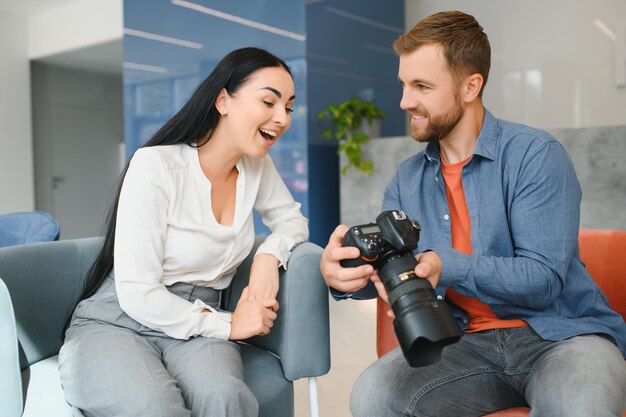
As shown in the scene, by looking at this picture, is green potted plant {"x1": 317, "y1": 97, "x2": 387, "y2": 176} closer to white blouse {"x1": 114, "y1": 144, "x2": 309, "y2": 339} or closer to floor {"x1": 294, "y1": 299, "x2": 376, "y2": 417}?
floor {"x1": 294, "y1": 299, "x2": 376, "y2": 417}

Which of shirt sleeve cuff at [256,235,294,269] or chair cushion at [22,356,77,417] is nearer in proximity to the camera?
chair cushion at [22,356,77,417]

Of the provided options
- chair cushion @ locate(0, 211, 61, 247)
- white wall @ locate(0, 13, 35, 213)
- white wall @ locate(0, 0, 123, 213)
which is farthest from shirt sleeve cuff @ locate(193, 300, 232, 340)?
white wall @ locate(0, 13, 35, 213)

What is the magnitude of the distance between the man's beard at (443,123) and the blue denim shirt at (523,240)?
7 cm

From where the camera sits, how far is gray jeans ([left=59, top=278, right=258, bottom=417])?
1.13m

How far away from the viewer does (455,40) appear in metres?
1.36

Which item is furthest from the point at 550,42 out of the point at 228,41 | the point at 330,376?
the point at 330,376

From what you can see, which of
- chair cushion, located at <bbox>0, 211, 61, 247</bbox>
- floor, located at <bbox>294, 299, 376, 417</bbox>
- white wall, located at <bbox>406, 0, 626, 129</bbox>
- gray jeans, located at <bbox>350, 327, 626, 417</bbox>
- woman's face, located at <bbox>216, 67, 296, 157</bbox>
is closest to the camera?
gray jeans, located at <bbox>350, 327, 626, 417</bbox>

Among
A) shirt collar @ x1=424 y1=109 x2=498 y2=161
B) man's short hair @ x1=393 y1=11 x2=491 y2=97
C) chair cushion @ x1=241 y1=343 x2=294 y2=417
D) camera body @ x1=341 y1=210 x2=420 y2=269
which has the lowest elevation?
chair cushion @ x1=241 y1=343 x2=294 y2=417

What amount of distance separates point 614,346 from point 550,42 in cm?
455

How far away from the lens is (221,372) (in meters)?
1.20

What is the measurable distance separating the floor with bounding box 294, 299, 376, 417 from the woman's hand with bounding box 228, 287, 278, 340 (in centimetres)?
93

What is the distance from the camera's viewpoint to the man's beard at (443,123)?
1.38 meters

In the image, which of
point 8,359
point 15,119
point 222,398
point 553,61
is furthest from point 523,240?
point 15,119

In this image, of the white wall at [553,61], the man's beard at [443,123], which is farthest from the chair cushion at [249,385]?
the white wall at [553,61]
